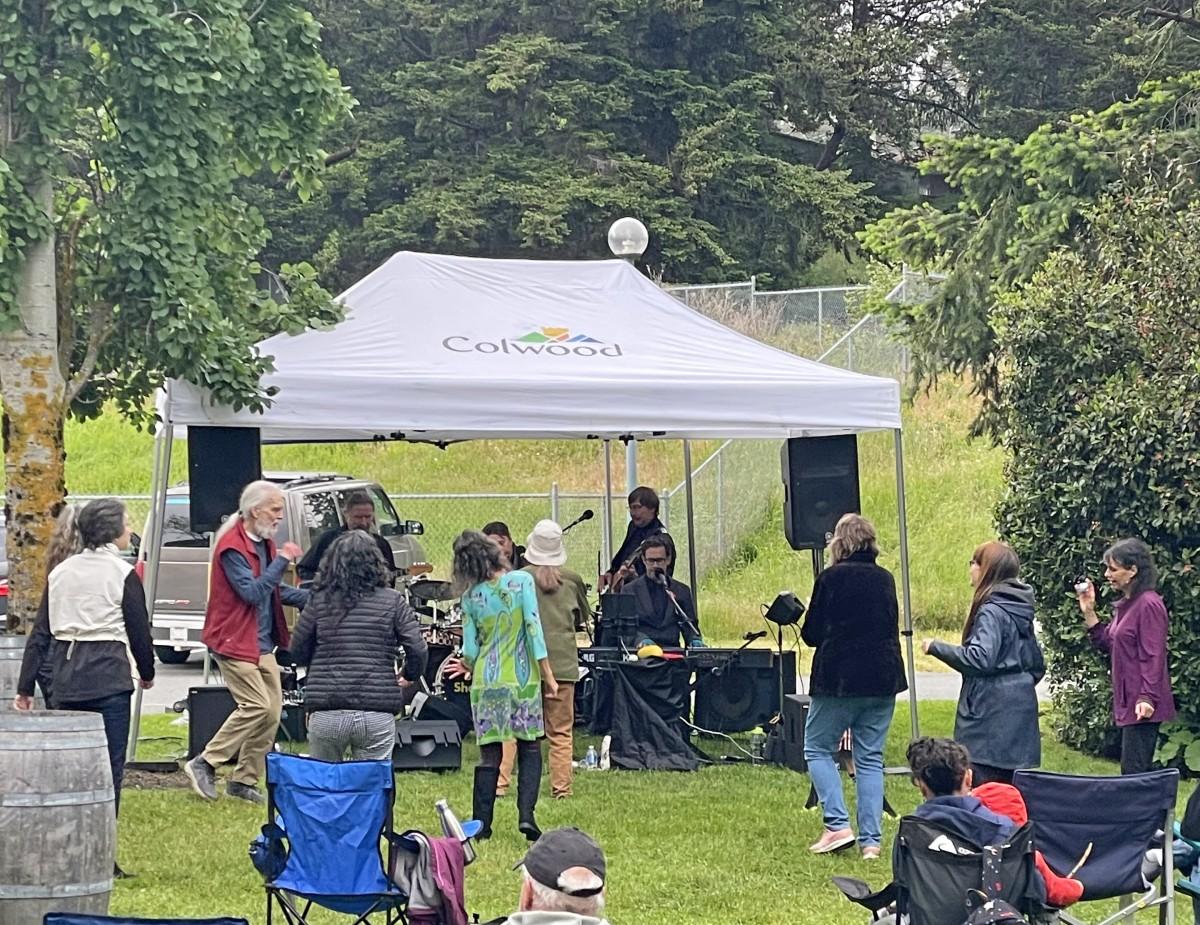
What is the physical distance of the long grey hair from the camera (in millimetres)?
7688

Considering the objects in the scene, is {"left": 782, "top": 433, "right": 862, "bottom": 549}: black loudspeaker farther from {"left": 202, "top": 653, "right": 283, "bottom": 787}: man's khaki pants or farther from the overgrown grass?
the overgrown grass

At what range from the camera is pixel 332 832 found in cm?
559

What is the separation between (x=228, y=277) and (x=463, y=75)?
69.2 ft

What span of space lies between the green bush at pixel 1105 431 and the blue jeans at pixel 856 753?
2.87 meters

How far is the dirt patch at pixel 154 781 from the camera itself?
916 cm

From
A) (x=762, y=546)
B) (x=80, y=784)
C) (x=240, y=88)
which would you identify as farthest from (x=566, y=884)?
(x=762, y=546)

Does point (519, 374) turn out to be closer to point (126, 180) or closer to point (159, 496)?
point (159, 496)

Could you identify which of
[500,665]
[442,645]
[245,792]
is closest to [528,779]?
[500,665]

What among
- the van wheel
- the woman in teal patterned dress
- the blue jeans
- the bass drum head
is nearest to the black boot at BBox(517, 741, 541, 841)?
the woman in teal patterned dress

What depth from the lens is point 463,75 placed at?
98.4 ft

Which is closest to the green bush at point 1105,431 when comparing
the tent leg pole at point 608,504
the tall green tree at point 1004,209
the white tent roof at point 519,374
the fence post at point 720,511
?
the white tent roof at point 519,374

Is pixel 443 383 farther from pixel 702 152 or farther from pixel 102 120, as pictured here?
pixel 702 152

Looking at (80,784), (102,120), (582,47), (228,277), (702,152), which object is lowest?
(80,784)

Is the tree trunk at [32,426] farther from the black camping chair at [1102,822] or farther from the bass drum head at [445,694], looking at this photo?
the black camping chair at [1102,822]
